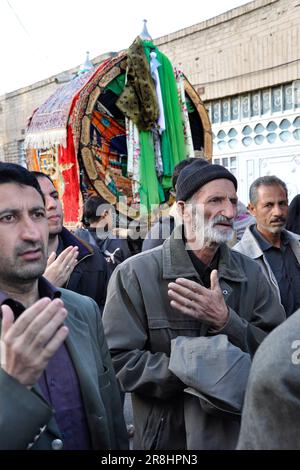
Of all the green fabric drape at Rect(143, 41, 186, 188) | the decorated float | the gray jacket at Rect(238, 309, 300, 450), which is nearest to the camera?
the gray jacket at Rect(238, 309, 300, 450)

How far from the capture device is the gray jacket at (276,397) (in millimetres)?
1204

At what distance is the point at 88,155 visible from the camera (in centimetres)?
435

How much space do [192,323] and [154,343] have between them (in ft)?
0.64

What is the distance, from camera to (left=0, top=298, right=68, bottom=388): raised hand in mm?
1347

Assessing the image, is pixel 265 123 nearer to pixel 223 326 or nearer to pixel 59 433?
pixel 223 326

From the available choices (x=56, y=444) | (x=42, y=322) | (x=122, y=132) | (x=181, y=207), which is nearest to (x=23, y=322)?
(x=42, y=322)

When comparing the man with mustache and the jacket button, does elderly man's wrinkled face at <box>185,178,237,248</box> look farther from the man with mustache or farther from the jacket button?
the jacket button

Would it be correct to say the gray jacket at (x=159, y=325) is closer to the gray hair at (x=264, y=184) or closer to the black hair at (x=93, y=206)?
the gray hair at (x=264, y=184)

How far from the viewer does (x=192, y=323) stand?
2375mm

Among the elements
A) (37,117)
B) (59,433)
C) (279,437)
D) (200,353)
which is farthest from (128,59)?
(279,437)

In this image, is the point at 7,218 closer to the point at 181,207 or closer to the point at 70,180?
the point at 181,207

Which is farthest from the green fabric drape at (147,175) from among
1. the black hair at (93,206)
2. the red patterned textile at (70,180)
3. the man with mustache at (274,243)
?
the man with mustache at (274,243)

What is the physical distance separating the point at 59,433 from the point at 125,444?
1.54ft

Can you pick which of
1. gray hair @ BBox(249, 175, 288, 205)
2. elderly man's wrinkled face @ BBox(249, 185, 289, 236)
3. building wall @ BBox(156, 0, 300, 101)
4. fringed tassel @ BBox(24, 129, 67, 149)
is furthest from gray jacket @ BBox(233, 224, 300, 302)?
building wall @ BBox(156, 0, 300, 101)
